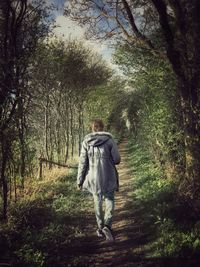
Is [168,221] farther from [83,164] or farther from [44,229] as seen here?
[44,229]

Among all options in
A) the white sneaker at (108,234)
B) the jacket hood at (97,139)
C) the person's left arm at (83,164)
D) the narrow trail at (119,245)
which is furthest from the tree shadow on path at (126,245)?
the jacket hood at (97,139)

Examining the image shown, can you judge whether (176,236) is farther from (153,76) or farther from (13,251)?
(153,76)

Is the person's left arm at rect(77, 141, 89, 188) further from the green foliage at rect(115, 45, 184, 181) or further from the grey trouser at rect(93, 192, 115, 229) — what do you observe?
the green foliage at rect(115, 45, 184, 181)

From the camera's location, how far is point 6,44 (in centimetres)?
847

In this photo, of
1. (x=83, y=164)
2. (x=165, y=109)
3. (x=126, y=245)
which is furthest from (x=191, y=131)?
(x=165, y=109)

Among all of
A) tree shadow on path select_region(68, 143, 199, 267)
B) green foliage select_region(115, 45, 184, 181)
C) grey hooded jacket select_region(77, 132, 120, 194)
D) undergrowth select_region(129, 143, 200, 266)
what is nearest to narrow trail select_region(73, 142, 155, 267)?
tree shadow on path select_region(68, 143, 199, 267)

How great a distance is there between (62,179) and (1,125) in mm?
7369

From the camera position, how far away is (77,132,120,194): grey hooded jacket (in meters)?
7.29

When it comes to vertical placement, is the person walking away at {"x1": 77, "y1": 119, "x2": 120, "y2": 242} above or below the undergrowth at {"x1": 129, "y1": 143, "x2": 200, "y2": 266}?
above

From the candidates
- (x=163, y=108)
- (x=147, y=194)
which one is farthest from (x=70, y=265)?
(x=163, y=108)

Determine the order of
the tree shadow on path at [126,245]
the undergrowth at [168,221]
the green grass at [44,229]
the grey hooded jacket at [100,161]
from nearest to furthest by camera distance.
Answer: the undergrowth at [168,221] < the tree shadow on path at [126,245] < the green grass at [44,229] < the grey hooded jacket at [100,161]

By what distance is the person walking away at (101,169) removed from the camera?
23.9 feet

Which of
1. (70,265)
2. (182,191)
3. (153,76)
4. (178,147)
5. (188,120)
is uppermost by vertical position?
(153,76)

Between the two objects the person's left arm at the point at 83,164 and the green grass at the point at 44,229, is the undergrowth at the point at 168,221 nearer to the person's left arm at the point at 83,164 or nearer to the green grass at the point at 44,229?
the green grass at the point at 44,229
